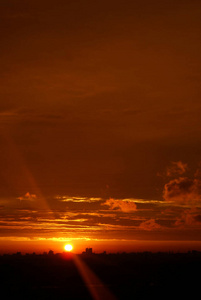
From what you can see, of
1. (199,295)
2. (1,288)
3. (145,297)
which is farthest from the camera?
(1,288)

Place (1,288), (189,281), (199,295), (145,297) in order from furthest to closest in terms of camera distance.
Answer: (189,281) → (1,288) → (199,295) → (145,297)

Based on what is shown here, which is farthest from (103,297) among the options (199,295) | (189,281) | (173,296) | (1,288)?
(189,281)

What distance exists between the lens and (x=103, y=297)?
375ft

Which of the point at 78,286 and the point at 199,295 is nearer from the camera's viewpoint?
the point at 199,295

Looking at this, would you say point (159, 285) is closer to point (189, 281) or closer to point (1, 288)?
point (189, 281)

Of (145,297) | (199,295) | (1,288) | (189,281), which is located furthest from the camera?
(189,281)

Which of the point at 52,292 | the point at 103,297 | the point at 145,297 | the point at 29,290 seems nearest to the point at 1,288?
the point at 29,290

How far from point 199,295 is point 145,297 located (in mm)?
16157

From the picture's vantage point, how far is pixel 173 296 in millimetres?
115875

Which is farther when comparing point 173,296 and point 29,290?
point 29,290

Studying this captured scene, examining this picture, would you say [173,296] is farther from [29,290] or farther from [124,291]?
[29,290]

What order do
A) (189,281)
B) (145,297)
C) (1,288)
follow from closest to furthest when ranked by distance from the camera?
1. (145,297)
2. (1,288)
3. (189,281)

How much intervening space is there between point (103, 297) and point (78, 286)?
28.3m

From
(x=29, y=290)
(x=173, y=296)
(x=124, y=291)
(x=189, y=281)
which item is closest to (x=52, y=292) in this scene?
(x=29, y=290)
